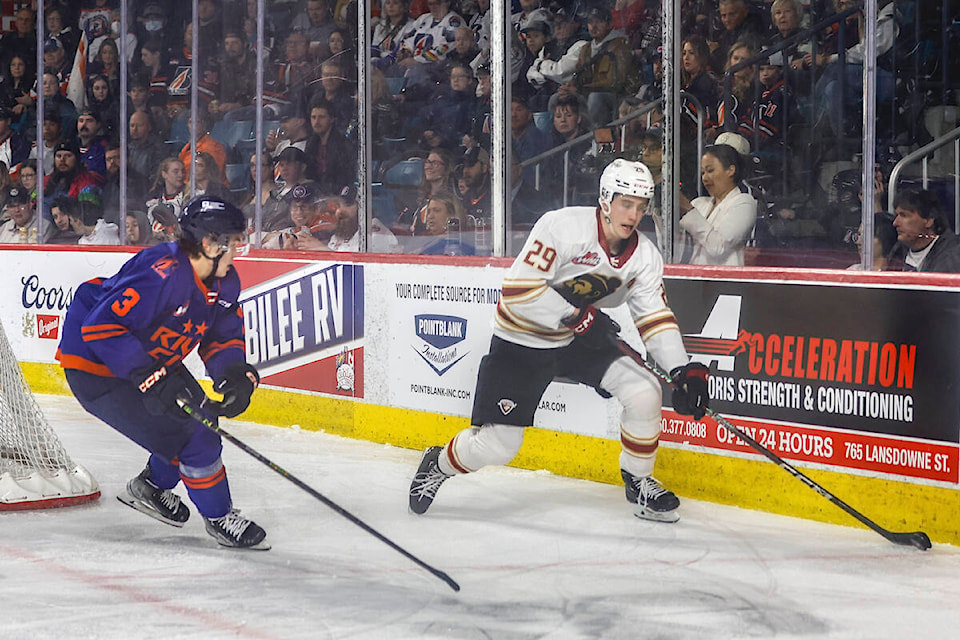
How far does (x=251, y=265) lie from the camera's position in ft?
21.7

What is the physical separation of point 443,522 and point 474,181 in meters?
2.01

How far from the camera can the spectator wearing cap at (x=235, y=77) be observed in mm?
7051

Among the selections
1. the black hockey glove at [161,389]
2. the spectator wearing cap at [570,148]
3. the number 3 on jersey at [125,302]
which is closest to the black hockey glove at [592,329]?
the spectator wearing cap at [570,148]

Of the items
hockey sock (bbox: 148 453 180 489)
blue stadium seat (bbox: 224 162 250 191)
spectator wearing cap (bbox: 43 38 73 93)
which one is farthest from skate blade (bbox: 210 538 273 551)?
spectator wearing cap (bbox: 43 38 73 93)

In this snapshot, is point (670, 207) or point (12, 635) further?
point (670, 207)

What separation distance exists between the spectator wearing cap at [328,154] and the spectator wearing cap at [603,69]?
138 centimetres

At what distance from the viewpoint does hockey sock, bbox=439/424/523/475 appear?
4.26m

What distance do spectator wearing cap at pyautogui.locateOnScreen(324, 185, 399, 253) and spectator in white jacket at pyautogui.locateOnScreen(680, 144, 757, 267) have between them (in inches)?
66.0

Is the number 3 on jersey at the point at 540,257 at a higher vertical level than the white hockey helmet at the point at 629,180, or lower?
lower

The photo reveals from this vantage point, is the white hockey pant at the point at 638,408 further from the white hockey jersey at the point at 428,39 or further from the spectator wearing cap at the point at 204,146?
the spectator wearing cap at the point at 204,146

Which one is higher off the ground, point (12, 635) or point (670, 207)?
point (670, 207)

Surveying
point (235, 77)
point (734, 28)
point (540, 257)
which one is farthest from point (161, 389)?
point (235, 77)

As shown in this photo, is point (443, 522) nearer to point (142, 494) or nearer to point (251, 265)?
point (142, 494)

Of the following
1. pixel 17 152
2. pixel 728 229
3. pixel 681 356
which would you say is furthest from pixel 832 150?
pixel 17 152
